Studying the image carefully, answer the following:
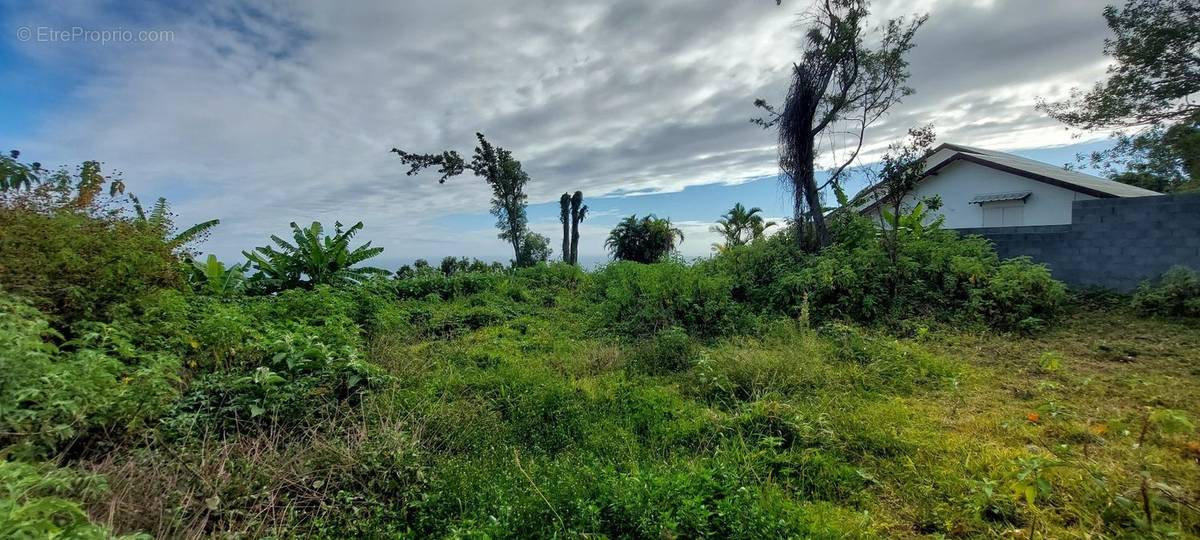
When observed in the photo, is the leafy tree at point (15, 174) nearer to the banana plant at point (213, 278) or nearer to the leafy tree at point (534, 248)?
the banana plant at point (213, 278)

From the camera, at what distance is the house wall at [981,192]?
9.82 metres

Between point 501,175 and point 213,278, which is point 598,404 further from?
point 501,175

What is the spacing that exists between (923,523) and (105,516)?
11.2 ft

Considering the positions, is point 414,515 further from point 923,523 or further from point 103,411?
point 923,523

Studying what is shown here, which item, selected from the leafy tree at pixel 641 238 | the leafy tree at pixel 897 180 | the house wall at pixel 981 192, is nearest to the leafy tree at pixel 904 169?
the leafy tree at pixel 897 180

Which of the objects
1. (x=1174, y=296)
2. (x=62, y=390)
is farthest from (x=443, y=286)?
(x=1174, y=296)

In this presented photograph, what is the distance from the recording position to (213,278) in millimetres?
6000

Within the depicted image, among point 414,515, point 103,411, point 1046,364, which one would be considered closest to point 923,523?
point 1046,364

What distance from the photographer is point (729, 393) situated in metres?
3.54

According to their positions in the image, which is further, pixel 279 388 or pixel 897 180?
pixel 897 180

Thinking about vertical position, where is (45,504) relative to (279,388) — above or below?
above

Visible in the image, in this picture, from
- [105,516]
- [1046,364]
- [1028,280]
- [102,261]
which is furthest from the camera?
[1028,280]

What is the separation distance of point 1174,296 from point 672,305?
5.63 metres

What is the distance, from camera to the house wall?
9.82 meters
